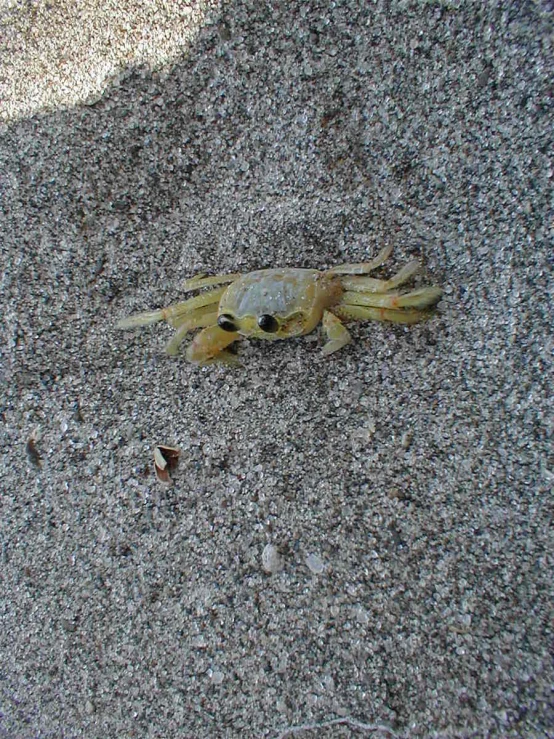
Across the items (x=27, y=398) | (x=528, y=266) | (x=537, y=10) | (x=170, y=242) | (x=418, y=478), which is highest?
(x=537, y=10)

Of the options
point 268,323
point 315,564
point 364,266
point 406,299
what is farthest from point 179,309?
point 315,564

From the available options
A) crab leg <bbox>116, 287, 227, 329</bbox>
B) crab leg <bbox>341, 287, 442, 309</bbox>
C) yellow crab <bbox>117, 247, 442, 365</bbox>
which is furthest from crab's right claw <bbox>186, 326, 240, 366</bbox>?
crab leg <bbox>341, 287, 442, 309</bbox>

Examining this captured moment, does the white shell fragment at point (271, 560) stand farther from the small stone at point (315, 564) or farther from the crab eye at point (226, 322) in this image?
the crab eye at point (226, 322)

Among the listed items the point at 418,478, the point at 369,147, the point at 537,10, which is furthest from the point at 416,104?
the point at 418,478

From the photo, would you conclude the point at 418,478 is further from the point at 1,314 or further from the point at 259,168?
the point at 1,314

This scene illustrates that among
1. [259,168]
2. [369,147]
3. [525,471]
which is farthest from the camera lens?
[259,168]

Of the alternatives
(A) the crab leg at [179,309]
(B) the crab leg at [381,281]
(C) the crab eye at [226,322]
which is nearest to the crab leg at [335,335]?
(B) the crab leg at [381,281]

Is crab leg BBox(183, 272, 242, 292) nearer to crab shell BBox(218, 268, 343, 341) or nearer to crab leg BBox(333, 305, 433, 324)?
crab shell BBox(218, 268, 343, 341)

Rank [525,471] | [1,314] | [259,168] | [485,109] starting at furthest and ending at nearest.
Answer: [1,314] < [259,168] < [485,109] < [525,471]
